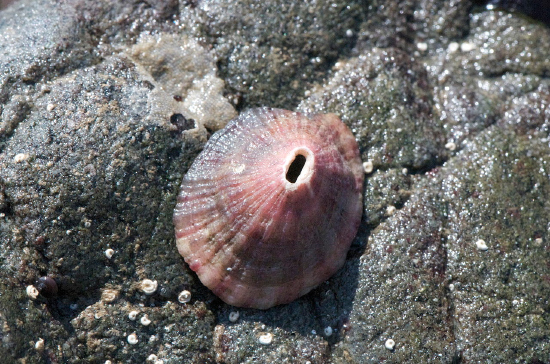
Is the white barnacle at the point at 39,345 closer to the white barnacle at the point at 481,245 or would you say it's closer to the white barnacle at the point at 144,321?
the white barnacle at the point at 144,321

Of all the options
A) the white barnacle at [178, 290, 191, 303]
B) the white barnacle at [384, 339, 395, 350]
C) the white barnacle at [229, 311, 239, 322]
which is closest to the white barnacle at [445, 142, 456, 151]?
the white barnacle at [384, 339, 395, 350]

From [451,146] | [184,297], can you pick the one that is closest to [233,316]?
[184,297]

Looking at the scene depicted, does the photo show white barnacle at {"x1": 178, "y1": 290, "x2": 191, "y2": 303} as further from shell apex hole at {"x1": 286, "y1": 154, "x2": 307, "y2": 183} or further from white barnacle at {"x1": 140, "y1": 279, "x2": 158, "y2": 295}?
shell apex hole at {"x1": 286, "y1": 154, "x2": 307, "y2": 183}

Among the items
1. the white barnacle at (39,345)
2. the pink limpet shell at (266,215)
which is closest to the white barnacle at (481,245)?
the pink limpet shell at (266,215)

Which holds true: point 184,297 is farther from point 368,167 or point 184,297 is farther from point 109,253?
point 368,167

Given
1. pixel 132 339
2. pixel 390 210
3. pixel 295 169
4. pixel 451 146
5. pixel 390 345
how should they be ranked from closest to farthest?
pixel 132 339 → pixel 390 345 → pixel 295 169 → pixel 390 210 → pixel 451 146
